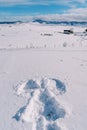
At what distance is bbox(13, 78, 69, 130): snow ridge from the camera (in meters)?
5.51

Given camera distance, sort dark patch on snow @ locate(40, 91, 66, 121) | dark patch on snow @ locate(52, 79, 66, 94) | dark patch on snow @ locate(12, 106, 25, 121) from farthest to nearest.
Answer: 1. dark patch on snow @ locate(52, 79, 66, 94)
2. dark patch on snow @ locate(40, 91, 66, 121)
3. dark patch on snow @ locate(12, 106, 25, 121)

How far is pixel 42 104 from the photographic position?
6500 mm

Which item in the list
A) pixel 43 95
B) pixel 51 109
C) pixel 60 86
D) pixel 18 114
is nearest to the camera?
pixel 18 114

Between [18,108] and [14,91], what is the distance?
1226mm

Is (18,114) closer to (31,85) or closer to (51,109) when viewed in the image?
(51,109)

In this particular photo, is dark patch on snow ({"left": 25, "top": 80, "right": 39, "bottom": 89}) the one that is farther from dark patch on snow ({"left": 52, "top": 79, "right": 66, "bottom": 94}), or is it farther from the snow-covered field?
dark patch on snow ({"left": 52, "top": 79, "right": 66, "bottom": 94})

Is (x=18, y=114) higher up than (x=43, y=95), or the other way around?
(x=18, y=114)

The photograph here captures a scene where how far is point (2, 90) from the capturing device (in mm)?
7488

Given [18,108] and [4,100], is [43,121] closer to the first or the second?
[18,108]

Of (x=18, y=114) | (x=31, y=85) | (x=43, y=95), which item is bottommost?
(x=31, y=85)

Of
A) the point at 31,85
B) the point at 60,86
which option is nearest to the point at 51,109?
the point at 60,86

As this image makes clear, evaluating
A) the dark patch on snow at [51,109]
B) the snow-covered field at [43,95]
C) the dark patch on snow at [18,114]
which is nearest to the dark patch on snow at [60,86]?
the snow-covered field at [43,95]

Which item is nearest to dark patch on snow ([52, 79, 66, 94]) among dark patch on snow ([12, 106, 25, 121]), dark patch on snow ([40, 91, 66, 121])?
dark patch on snow ([40, 91, 66, 121])

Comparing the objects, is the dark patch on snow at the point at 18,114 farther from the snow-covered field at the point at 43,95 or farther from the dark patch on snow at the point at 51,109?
the dark patch on snow at the point at 51,109
